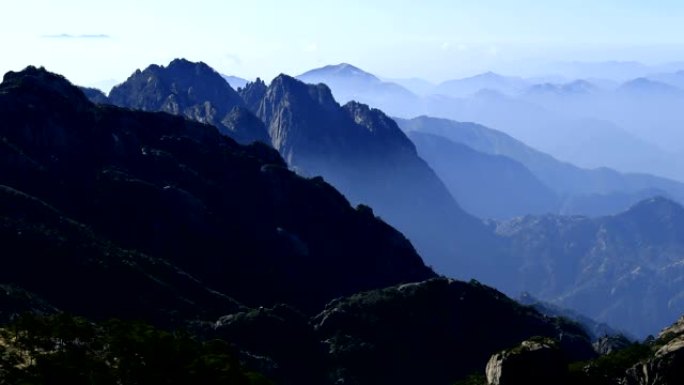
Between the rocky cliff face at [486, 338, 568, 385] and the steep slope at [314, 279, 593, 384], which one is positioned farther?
the steep slope at [314, 279, 593, 384]

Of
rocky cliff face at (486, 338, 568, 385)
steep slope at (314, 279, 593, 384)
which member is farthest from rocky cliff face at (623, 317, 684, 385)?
steep slope at (314, 279, 593, 384)

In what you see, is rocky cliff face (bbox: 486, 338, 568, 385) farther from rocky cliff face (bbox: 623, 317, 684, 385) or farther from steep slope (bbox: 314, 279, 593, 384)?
steep slope (bbox: 314, 279, 593, 384)

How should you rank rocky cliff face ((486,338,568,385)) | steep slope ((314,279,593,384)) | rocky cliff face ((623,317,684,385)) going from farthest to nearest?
1. steep slope ((314,279,593,384))
2. rocky cliff face ((486,338,568,385))
3. rocky cliff face ((623,317,684,385))

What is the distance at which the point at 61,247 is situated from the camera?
181 m

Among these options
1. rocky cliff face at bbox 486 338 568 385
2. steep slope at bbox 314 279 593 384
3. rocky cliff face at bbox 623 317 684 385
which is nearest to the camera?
rocky cliff face at bbox 623 317 684 385

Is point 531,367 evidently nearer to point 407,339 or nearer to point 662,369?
point 662,369

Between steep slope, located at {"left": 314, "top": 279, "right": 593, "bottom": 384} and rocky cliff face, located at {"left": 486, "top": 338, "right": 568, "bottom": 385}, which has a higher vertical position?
steep slope, located at {"left": 314, "top": 279, "right": 593, "bottom": 384}

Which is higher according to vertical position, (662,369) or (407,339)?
(407,339)

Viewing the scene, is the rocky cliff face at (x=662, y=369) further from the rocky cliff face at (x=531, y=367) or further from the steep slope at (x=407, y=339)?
the steep slope at (x=407, y=339)

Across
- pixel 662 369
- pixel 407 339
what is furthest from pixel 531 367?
pixel 407 339

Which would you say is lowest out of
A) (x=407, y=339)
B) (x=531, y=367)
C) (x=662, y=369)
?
(x=531, y=367)

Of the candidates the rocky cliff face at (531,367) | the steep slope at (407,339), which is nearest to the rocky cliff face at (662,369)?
the rocky cliff face at (531,367)

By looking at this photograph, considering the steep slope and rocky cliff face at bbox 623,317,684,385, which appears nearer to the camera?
rocky cliff face at bbox 623,317,684,385

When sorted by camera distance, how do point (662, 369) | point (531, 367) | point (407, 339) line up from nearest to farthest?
point (662, 369), point (531, 367), point (407, 339)
